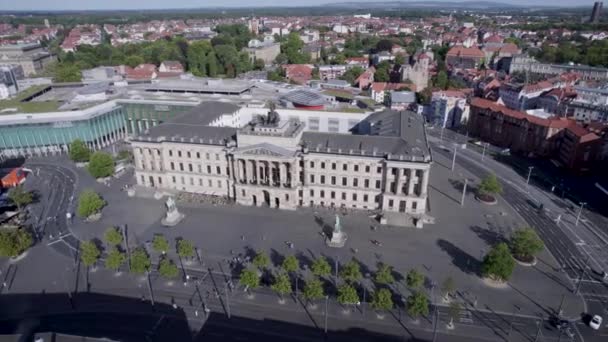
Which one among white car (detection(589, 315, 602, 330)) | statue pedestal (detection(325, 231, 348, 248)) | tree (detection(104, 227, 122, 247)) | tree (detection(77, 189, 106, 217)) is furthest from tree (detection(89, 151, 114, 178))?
white car (detection(589, 315, 602, 330))

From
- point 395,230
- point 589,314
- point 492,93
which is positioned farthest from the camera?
point 492,93

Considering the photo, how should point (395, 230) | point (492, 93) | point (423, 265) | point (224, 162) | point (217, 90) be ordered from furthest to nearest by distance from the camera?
point (492, 93) → point (217, 90) → point (224, 162) → point (395, 230) → point (423, 265)

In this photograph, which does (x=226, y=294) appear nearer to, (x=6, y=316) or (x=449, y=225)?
(x=6, y=316)

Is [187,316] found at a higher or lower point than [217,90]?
lower

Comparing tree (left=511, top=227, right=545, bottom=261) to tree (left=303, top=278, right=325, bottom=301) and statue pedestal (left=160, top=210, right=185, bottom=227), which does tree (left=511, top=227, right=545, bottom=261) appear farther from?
statue pedestal (left=160, top=210, right=185, bottom=227)

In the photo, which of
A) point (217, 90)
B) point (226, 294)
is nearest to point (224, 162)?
point (226, 294)

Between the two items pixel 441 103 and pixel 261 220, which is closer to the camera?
pixel 261 220

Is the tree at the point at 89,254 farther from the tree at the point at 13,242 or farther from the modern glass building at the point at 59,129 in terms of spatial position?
the modern glass building at the point at 59,129
